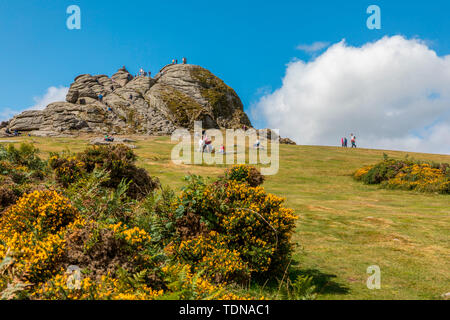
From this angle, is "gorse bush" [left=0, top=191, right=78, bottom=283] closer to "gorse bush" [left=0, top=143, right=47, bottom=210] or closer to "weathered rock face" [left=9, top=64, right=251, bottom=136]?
"gorse bush" [left=0, top=143, right=47, bottom=210]

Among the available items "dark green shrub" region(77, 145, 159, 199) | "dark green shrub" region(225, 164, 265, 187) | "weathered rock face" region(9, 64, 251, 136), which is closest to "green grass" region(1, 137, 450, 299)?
"dark green shrub" region(77, 145, 159, 199)

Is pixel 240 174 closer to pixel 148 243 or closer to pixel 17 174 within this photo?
pixel 148 243

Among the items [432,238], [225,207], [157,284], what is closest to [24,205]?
[157,284]

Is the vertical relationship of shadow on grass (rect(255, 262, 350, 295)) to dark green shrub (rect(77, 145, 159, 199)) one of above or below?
below

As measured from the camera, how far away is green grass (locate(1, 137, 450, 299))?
22.9ft

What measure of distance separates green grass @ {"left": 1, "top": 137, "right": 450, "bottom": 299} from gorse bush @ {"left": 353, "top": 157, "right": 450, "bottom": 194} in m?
0.91

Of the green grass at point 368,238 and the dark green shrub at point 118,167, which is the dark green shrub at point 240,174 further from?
the dark green shrub at point 118,167

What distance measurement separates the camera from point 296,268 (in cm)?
795

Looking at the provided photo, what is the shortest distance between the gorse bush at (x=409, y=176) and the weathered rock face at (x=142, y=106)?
2076 inches

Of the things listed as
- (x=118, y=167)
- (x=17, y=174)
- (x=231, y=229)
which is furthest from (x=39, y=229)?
(x=17, y=174)

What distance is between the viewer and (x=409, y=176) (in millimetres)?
22156

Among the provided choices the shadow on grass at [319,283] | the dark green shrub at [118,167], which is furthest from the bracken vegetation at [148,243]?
the dark green shrub at [118,167]

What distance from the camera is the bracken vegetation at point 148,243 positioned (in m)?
4.23

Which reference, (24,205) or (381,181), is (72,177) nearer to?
(24,205)
